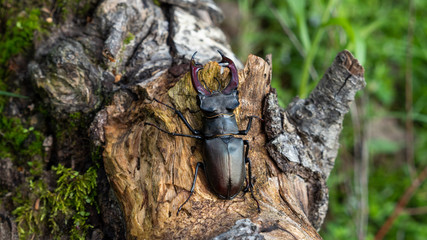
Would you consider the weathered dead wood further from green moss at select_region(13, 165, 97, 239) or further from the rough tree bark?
green moss at select_region(13, 165, 97, 239)

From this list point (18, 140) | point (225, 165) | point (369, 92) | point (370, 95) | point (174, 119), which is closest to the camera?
point (225, 165)

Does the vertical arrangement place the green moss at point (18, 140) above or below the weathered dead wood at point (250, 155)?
below

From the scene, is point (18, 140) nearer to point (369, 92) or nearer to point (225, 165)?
point (225, 165)

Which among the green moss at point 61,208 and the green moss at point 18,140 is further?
the green moss at point 18,140

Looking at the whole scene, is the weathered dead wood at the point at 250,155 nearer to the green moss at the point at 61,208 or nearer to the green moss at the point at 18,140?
the green moss at the point at 61,208

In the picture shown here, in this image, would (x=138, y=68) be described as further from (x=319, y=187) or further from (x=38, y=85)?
(x=319, y=187)

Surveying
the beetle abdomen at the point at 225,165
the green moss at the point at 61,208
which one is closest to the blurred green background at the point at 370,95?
the beetle abdomen at the point at 225,165

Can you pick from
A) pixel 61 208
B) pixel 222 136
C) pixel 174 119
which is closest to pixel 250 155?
→ pixel 222 136
